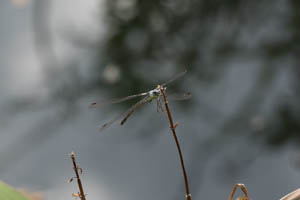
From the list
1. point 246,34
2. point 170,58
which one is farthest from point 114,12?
point 246,34

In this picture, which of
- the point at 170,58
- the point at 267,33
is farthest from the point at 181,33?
the point at 267,33

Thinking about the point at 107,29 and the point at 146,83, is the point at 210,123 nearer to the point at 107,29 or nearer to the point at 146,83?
the point at 146,83

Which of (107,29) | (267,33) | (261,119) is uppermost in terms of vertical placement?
(107,29)

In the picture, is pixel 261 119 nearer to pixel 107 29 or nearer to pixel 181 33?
pixel 181 33

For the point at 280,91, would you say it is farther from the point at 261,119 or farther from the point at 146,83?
the point at 146,83

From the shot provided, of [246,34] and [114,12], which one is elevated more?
[114,12]

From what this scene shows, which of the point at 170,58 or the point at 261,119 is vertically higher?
the point at 170,58

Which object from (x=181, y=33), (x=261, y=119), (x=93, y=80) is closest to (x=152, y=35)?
(x=181, y=33)
